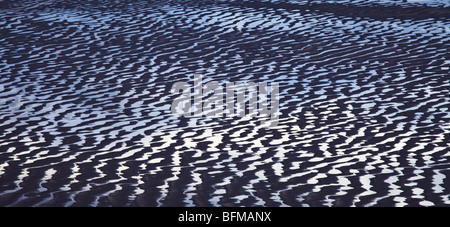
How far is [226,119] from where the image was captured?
2082mm

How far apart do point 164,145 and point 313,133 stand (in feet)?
1.29

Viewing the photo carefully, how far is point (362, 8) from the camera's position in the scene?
157 inches

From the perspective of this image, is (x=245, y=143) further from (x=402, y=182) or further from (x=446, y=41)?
(x=446, y=41)

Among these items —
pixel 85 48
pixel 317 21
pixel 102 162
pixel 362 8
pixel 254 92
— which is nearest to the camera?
pixel 102 162

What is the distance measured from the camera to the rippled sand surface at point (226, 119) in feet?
5.16

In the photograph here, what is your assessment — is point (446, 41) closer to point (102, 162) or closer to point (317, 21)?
point (317, 21)

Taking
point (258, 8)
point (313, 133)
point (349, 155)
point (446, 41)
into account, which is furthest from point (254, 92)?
point (258, 8)

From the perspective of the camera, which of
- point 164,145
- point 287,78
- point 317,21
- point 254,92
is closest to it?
point 164,145

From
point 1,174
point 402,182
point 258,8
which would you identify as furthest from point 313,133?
point 258,8

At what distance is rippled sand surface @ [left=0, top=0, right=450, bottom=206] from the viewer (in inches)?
61.9

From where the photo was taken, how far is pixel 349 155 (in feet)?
5.77

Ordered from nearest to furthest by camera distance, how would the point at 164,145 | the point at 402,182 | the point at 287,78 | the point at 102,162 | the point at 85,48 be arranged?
the point at 402,182 → the point at 102,162 → the point at 164,145 → the point at 287,78 → the point at 85,48

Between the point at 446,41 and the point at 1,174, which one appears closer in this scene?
the point at 1,174

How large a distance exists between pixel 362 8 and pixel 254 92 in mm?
1819
